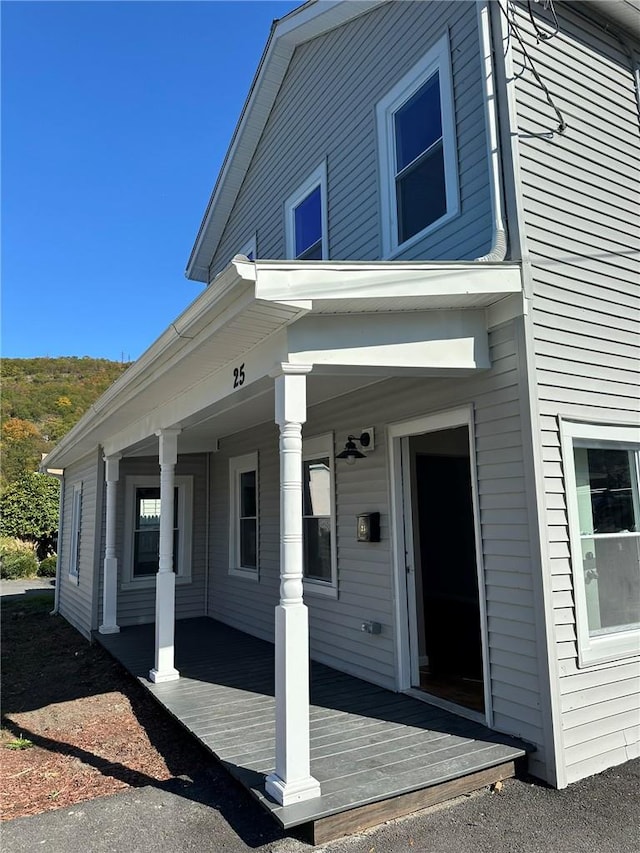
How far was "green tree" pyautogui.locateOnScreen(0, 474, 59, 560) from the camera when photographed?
21.1 meters

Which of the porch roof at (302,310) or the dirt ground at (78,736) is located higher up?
the porch roof at (302,310)

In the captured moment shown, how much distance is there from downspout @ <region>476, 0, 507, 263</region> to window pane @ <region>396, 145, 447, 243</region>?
0.65m

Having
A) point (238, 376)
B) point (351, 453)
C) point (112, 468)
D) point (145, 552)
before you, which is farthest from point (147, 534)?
point (238, 376)

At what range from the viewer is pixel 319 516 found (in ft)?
19.5

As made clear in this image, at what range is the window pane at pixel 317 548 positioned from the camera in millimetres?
5797

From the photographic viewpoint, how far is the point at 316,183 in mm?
6578

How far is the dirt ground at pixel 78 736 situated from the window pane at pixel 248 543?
80.5 inches

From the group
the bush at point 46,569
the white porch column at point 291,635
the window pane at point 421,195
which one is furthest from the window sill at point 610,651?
the bush at point 46,569

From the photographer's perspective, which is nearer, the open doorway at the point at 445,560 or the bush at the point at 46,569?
the open doorway at the point at 445,560

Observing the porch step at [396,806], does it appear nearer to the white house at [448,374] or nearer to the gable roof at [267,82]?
the white house at [448,374]

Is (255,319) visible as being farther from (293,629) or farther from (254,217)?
(254,217)

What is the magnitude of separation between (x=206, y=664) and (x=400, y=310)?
442 cm

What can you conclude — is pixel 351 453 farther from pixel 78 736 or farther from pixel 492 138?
pixel 78 736

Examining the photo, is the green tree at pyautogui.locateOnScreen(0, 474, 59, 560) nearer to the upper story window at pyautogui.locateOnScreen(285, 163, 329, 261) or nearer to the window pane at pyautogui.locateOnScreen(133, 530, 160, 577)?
the window pane at pyautogui.locateOnScreen(133, 530, 160, 577)
